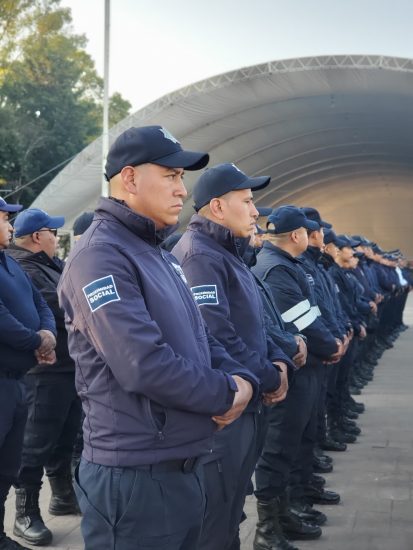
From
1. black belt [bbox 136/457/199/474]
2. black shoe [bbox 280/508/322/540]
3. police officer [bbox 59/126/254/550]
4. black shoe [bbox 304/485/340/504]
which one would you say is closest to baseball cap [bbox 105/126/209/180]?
police officer [bbox 59/126/254/550]

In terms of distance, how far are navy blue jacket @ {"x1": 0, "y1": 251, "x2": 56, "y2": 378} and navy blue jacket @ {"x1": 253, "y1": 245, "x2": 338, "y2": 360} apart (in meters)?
1.37

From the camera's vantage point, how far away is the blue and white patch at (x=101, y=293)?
2219 mm

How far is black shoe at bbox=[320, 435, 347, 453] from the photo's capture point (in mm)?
7016

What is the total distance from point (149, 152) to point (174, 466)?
1.01 meters

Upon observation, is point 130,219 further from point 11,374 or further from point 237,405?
point 11,374

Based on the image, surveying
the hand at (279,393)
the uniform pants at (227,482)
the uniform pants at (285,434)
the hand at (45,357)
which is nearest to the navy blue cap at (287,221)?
the uniform pants at (285,434)

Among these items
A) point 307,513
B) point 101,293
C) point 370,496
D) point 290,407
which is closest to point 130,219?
point 101,293

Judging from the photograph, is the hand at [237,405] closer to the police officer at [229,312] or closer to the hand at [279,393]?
the police officer at [229,312]

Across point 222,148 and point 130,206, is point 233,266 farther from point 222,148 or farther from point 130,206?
point 222,148

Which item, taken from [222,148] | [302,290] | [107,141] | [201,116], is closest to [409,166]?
[222,148]

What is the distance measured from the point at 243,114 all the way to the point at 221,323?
909 inches

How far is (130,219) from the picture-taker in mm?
2422

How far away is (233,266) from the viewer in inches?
133

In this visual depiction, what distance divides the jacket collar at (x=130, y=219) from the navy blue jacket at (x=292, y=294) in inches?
87.0
